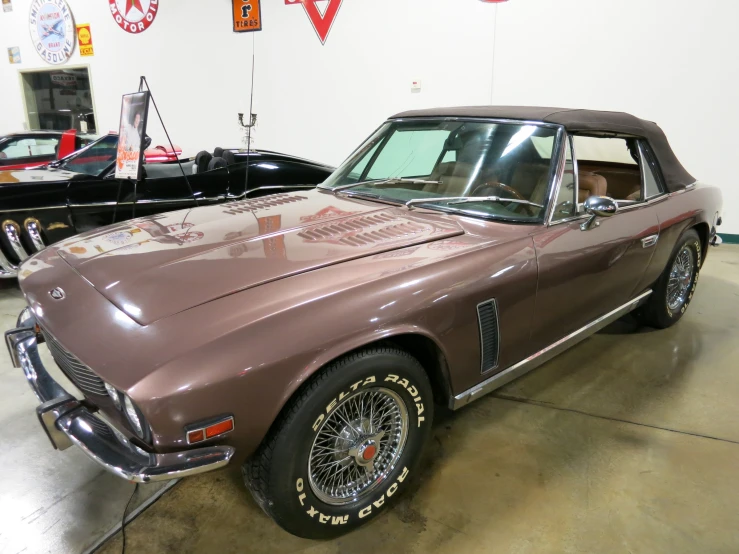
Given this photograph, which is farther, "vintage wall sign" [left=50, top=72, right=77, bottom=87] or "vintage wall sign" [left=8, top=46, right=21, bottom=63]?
"vintage wall sign" [left=8, top=46, right=21, bottom=63]

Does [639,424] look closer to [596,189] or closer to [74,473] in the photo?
[596,189]

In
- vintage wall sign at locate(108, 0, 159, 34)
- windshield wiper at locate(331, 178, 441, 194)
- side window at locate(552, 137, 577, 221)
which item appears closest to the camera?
side window at locate(552, 137, 577, 221)

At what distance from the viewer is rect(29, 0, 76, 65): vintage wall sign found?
8969 mm

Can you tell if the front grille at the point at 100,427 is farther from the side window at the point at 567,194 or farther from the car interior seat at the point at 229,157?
the car interior seat at the point at 229,157

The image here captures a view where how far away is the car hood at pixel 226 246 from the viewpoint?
1.59 metres

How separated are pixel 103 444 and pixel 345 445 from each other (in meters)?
0.74

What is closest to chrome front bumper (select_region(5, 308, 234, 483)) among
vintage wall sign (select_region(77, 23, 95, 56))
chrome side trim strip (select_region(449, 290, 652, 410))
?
chrome side trim strip (select_region(449, 290, 652, 410))

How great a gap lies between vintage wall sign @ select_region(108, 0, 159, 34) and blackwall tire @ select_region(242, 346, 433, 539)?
27.7 feet

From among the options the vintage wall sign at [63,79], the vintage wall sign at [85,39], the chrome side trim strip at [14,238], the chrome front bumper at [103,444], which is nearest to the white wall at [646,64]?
the chrome side trim strip at [14,238]

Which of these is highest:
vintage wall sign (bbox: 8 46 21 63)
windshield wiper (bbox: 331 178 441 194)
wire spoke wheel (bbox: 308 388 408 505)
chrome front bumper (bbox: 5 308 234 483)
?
vintage wall sign (bbox: 8 46 21 63)

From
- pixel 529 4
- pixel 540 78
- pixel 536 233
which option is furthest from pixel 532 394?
pixel 529 4

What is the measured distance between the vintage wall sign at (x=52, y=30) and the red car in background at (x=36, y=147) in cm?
354

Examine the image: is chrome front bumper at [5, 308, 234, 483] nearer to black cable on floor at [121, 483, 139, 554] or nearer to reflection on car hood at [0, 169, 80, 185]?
black cable on floor at [121, 483, 139, 554]

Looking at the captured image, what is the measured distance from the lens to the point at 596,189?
2.93m
